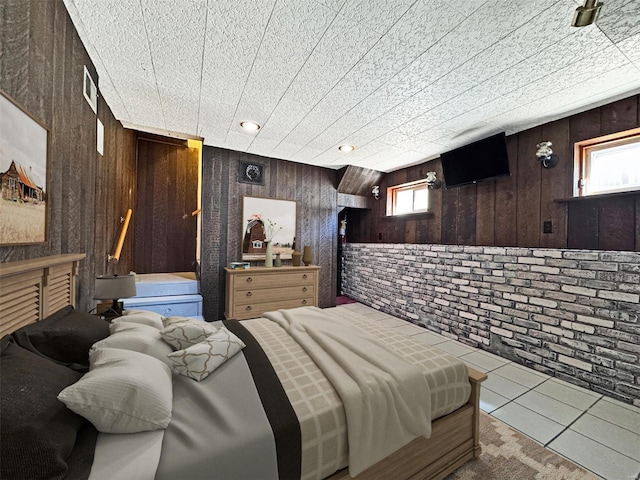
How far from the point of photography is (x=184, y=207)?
445cm

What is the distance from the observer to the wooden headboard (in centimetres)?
99

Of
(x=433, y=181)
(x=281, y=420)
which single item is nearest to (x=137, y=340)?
(x=281, y=420)

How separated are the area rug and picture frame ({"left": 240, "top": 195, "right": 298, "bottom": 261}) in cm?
322

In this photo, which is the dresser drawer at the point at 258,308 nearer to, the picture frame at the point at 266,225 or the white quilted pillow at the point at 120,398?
the picture frame at the point at 266,225

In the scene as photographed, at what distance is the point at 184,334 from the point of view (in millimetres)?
1482

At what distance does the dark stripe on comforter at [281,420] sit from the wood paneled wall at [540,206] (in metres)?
3.00

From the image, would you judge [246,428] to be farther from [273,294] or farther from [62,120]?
[273,294]

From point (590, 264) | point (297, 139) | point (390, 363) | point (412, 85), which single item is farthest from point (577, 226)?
point (297, 139)

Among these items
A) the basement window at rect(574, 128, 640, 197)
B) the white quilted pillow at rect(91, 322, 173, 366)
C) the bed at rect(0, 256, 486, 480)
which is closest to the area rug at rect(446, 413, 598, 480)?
the bed at rect(0, 256, 486, 480)

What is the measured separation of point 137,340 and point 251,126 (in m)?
2.43

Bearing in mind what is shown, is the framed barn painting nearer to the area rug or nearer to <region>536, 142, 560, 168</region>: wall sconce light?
the area rug

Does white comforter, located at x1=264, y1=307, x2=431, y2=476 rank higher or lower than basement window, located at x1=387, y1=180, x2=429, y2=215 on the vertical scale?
lower

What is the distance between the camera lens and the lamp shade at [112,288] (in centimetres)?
189

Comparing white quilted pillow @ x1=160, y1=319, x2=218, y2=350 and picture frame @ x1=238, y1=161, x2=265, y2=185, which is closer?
white quilted pillow @ x1=160, y1=319, x2=218, y2=350
